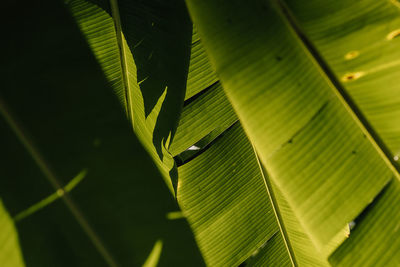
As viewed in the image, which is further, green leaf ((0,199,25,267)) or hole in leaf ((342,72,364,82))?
hole in leaf ((342,72,364,82))

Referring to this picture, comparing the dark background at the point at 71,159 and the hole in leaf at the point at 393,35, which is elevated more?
the dark background at the point at 71,159

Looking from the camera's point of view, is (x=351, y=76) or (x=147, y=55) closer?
(x=351, y=76)

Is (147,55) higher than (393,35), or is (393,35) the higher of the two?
(147,55)

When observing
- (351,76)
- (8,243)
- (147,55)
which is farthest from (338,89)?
(8,243)

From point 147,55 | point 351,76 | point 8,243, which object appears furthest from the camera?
point 147,55

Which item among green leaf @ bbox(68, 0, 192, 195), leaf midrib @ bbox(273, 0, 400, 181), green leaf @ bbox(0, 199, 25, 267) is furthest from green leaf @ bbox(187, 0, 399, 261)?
green leaf @ bbox(0, 199, 25, 267)

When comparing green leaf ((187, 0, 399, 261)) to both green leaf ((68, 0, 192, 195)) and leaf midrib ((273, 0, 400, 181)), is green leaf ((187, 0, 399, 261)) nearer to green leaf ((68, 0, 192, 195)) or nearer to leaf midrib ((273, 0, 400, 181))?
leaf midrib ((273, 0, 400, 181))

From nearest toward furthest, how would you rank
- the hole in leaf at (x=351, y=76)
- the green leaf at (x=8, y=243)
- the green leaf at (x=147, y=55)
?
the green leaf at (x=8, y=243)
the hole in leaf at (x=351, y=76)
the green leaf at (x=147, y=55)

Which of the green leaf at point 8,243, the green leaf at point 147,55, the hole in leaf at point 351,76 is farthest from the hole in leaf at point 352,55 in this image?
the green leaf at point 8,243

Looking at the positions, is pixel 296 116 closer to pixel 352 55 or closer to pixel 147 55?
pixel 352 55

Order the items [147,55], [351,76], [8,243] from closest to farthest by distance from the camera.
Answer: [8,243]
[351,76]
[147,55]

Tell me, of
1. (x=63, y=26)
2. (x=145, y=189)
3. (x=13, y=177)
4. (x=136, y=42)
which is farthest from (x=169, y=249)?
(x=136, y=42)

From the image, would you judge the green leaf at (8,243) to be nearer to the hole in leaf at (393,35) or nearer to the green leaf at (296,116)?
the green leaf at (296,116)
